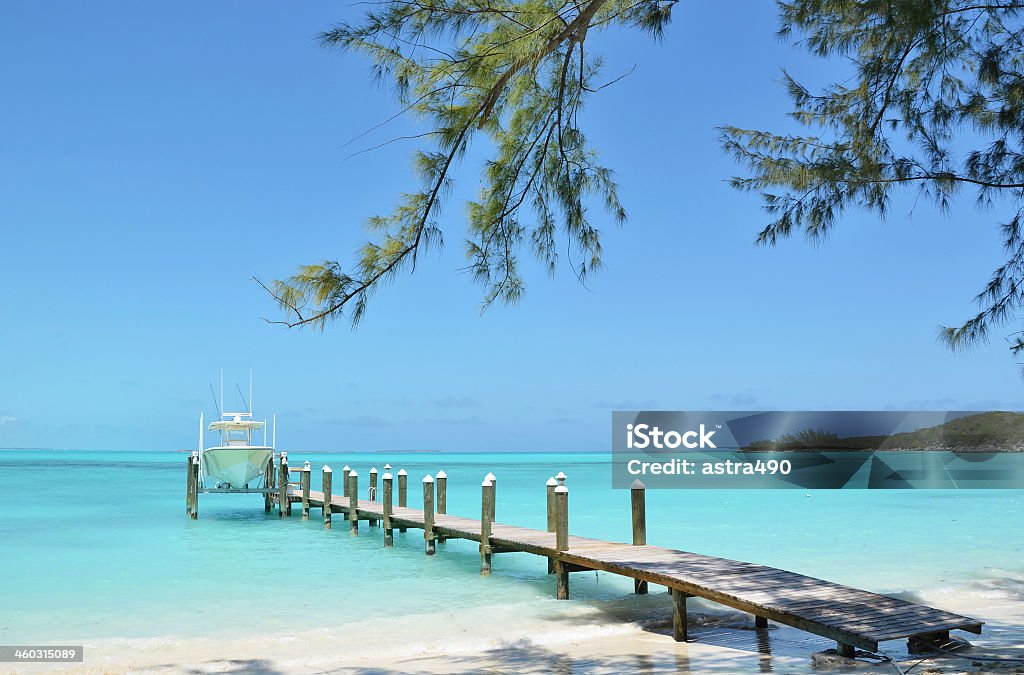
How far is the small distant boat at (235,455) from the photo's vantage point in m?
19.9

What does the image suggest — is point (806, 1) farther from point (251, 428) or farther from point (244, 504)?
point (244, 504)

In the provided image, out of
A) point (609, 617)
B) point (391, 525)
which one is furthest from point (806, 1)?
point (391, 525)

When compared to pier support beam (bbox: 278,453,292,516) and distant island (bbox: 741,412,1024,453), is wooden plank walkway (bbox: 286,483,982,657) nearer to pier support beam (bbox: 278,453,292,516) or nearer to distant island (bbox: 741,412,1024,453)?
pier support beam (bbox: 278,453,292,516)

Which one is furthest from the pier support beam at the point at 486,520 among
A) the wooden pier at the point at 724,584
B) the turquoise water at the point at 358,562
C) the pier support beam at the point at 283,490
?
the pier support beam at the point at 283,490

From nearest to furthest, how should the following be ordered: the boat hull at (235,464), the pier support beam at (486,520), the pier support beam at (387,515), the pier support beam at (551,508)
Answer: the pier support beam at (551,508), the pier support beam at (486,520), the pier support beam at (387,515), the boat hull at (235,464)

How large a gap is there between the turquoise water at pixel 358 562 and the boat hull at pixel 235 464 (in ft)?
3.65

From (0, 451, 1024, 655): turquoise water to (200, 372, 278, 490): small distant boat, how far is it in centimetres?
113

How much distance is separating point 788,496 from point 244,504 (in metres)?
21.0

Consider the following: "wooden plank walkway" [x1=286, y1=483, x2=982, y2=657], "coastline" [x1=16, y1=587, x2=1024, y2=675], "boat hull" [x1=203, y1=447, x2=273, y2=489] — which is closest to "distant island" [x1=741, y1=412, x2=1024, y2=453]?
"boat hull" [x1=203, y1=447, x2=273, y2=489]

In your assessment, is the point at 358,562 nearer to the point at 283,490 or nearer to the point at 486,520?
the point at 486,520

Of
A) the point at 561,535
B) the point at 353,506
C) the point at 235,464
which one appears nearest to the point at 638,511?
the point at 561,535

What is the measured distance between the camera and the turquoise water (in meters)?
10.1

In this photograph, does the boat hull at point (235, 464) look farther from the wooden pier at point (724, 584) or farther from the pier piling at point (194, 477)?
the wooden pier at point (724, 584)

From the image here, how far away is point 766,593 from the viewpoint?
23.5 feet
